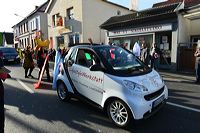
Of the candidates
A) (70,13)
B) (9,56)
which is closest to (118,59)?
(9,56)

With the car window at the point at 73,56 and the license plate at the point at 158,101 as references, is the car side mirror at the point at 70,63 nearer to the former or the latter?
the car window at the point at 73,56

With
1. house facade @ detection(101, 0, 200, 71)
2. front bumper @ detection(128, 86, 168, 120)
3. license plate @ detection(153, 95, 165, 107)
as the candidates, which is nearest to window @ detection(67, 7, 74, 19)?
house facade @ detection(101, 0, 200, 71)

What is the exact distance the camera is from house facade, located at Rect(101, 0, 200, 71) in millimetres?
11477

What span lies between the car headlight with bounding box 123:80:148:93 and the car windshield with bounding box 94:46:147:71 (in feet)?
1.79

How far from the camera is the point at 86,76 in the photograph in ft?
15.7

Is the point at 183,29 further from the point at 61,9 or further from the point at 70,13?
the point at 61,9

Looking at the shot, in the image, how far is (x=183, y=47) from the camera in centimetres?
1177

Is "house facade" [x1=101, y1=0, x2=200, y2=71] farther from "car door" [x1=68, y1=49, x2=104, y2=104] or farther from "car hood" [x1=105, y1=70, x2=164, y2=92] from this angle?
"car door" [x1=68, y1=49, x2=104, y2=104]

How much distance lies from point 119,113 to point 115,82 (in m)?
0.66

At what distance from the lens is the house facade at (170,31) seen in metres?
11.5

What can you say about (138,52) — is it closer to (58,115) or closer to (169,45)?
(169,45)

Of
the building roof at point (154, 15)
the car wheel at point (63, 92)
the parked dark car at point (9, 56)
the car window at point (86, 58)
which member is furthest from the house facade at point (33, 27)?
the car window at point (86, 58)

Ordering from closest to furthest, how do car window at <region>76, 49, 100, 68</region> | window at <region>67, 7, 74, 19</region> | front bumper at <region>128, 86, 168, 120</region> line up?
front bumper at <region>128, 86, 168, 120</region> < car window at <region>76, 49, 100, 68</region> < window at <region>67, 7, 74, 19</region>

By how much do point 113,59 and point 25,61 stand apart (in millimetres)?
7503
